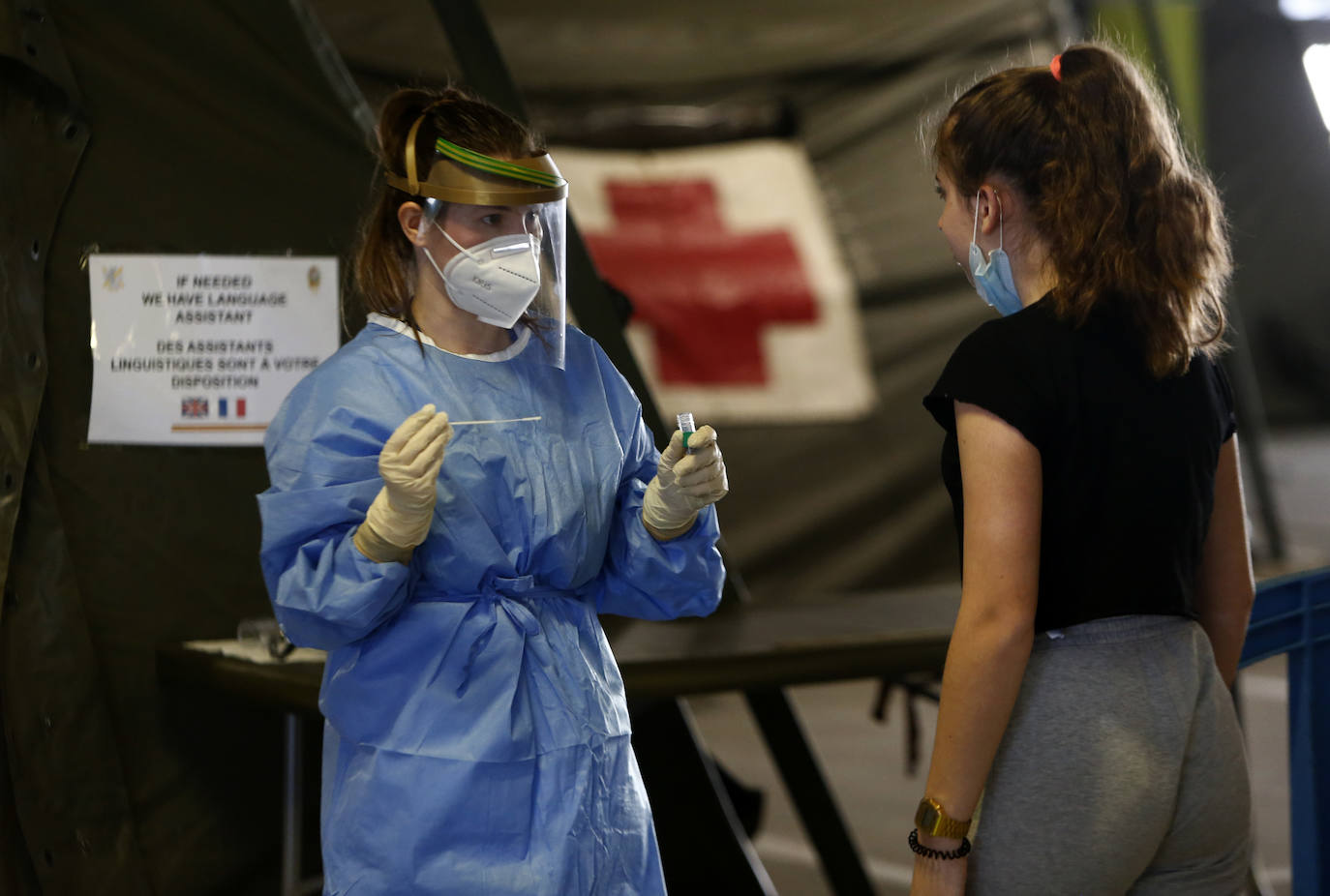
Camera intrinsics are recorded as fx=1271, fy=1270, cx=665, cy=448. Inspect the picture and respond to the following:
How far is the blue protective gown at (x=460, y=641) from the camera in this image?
1.07 meters

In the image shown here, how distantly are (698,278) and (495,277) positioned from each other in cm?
279

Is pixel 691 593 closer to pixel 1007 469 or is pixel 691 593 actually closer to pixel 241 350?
pixel 1007 469

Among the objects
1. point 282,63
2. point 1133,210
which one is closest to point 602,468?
point 1133,210

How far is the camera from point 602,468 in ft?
3.93

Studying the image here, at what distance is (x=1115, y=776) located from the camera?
0.99 m

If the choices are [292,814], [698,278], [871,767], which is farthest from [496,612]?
[698,278]

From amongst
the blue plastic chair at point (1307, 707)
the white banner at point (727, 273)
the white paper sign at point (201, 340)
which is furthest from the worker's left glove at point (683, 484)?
the white banner at point (727, 273)

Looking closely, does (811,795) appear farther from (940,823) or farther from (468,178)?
(468,178)

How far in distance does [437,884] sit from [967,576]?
507mm

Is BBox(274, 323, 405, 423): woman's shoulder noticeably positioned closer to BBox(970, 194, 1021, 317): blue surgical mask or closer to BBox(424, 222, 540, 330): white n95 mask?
BBox(424, 222, 540, 330): white n95 mask

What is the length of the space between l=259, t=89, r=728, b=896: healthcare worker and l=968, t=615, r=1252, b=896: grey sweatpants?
1.08 feet

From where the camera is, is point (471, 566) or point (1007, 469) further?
point (471, 566)

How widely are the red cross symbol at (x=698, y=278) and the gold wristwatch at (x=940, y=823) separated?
295cm

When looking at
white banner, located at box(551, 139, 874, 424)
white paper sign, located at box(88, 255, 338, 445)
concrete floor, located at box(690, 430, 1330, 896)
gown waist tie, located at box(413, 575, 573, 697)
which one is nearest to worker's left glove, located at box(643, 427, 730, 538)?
gown waist tie, located at box(413, 575, 573, 697)
